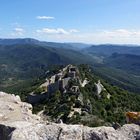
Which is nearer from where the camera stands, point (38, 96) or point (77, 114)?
point (77, 114)

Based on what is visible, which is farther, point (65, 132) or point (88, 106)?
point (88, 106)

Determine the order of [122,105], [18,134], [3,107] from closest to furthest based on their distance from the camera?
[18,134] → [3,107] → [122,105]

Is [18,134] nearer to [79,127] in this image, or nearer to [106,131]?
[79,127]

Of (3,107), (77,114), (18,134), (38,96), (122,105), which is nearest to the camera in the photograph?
(18,134)

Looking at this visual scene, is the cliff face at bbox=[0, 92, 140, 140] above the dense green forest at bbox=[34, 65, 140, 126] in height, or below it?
above

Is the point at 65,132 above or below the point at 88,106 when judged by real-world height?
above

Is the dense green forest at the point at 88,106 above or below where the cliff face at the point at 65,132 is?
below

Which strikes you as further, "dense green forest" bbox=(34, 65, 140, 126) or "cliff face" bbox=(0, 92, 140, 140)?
"dense green forest" bbox=(34, 65, 140, 126)

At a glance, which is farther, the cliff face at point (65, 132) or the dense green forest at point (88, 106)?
the dense green forest at point (88, 106)

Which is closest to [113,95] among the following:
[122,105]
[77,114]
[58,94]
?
[122,105]

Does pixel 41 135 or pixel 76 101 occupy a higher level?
pixel 41 135

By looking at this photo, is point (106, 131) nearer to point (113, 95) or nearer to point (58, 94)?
point (58, 94)

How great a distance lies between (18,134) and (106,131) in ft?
18.5

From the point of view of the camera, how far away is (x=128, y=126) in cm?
2133
